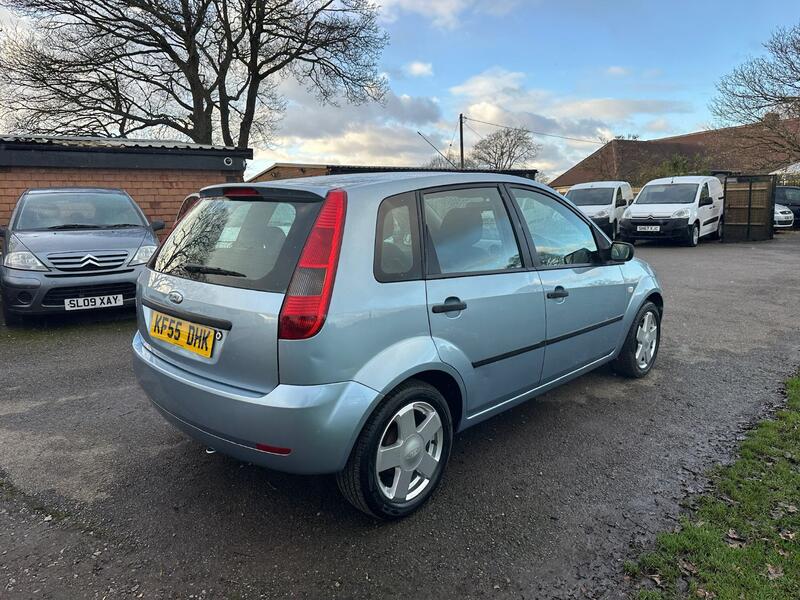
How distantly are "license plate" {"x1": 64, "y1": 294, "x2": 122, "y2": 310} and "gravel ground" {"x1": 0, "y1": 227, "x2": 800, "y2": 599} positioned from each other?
1371 mm

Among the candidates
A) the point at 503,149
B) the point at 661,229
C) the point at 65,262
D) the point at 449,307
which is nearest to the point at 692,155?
the point at 503,149

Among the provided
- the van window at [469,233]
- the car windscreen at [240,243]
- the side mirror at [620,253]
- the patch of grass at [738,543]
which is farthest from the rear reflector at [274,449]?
the side mirror at [620,253]

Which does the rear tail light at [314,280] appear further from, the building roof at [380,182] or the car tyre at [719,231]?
the car tyre at [719,231]

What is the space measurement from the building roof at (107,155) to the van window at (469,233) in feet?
29.3

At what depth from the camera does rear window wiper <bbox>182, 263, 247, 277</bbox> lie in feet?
7.85

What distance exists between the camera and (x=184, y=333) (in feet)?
8.15

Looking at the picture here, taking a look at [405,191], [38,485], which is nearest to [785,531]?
[405,191]

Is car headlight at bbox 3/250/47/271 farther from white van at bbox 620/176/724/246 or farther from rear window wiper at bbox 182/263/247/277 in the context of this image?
white van at bbox 620/176/724/246

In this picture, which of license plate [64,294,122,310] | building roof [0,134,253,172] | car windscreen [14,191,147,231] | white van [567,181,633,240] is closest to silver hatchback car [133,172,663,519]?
license plate [64,294,122,310]

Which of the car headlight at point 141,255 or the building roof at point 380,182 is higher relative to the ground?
the building roof at point 380,182

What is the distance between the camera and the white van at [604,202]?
16016 mm

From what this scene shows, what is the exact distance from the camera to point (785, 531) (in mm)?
2389

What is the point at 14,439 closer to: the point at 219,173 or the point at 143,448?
the point at 143,448

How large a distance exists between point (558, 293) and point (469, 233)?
740 mm
